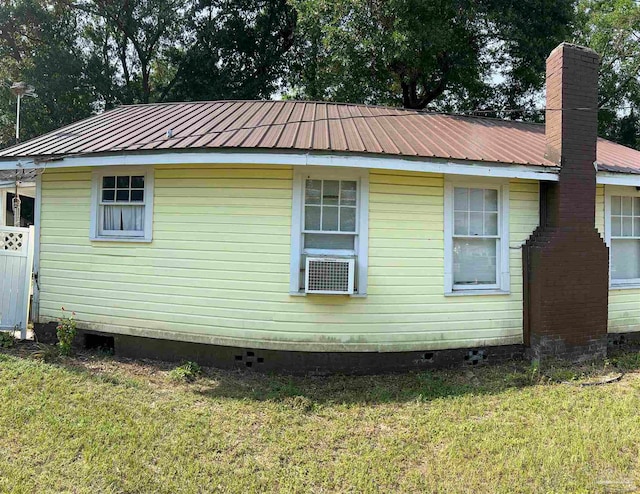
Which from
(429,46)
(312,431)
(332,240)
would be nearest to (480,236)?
(332,240)

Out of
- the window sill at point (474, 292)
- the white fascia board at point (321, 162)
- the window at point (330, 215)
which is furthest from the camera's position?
the window sill at point (474, 292)

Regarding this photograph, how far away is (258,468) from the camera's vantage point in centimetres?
378

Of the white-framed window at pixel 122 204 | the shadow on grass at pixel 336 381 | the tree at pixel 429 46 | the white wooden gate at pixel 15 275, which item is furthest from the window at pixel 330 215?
the tree at pixel 429 46

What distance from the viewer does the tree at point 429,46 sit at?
15148mm

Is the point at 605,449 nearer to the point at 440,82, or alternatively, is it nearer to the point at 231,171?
the point at 231,171

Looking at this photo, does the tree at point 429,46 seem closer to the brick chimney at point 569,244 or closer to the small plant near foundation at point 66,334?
the brick chimney at point 569,244

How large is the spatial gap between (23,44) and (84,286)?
20.9 m

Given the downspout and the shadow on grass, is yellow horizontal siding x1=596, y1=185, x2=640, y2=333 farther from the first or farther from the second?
the downspout

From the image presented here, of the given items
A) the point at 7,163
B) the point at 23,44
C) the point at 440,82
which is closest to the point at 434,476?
the point at 7,163

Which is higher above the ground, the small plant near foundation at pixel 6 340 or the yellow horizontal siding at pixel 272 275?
the yellow horizontal siding at pixel 272 275

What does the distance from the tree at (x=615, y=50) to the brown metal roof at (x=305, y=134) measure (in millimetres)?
13830

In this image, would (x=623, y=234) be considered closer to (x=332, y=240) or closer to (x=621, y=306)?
(x=621, y=306)

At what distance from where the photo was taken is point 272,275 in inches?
234

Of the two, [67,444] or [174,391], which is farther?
[174,391]
